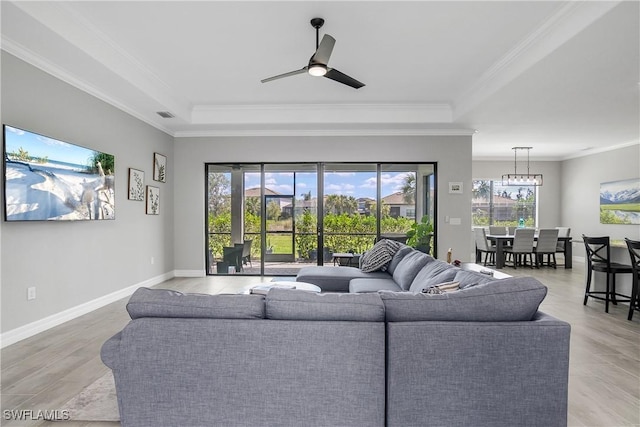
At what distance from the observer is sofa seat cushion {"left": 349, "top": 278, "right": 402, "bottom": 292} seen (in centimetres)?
363

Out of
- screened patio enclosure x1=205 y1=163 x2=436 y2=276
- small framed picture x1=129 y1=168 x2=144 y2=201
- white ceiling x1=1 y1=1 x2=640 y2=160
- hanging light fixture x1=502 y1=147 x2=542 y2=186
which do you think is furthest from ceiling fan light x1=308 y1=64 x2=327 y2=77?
hanging light fixture x1=502 y1=147 x2=542 y2=186

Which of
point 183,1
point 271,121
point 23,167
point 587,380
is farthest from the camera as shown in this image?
→ point 271,121

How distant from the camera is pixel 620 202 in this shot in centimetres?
779

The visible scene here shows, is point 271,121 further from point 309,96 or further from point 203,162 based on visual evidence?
point 203,162

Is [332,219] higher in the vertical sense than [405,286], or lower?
higher

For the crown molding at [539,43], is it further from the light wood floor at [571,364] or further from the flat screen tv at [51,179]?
the flat screen tv at [51,179]

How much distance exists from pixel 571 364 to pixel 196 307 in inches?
114

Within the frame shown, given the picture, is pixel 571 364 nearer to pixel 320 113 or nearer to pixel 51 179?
pixel 320 113

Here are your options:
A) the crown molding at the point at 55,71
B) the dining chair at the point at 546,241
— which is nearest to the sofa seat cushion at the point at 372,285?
the crown molding at the point at 55,71

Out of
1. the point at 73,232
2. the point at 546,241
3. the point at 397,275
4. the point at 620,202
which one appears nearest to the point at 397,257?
the point at 397,275

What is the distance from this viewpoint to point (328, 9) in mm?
3102

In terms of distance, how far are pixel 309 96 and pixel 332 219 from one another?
2.32 meters

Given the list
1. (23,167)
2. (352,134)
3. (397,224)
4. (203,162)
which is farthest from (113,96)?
(397,224)

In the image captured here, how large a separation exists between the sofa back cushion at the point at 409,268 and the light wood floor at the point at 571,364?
1371mm
